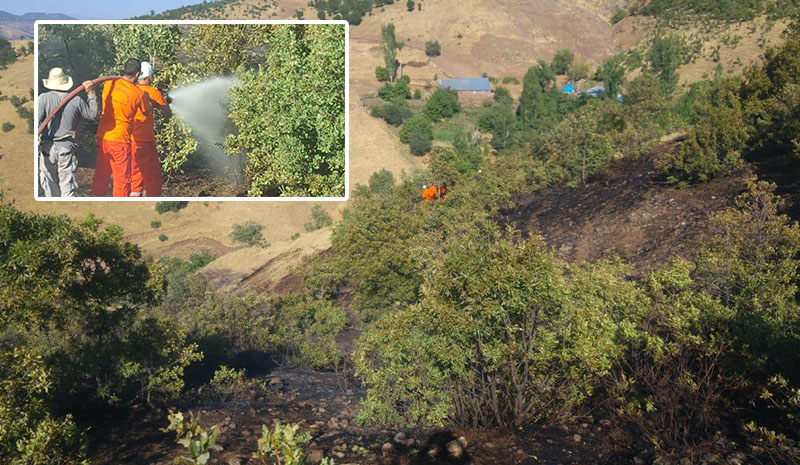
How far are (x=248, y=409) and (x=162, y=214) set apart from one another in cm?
4934

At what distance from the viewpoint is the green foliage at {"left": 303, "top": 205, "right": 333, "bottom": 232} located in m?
53.3

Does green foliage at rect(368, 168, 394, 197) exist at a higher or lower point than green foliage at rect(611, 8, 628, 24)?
lower

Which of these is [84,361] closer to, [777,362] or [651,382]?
[651,382]

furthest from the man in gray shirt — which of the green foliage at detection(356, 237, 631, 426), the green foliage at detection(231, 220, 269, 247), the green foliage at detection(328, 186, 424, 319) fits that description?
the green foliage at detection(231, 220, 269, 247)

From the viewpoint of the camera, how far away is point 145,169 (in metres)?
6.58

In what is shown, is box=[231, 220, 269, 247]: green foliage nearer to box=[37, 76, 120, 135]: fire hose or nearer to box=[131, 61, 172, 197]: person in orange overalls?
box=[131, 61, 172, 197]: person in orange overalls

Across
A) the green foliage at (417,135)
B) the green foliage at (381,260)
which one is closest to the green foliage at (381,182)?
the green foliage at (417,135)

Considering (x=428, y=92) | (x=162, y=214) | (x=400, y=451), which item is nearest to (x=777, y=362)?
(x=400, y=451)

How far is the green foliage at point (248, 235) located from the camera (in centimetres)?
5239

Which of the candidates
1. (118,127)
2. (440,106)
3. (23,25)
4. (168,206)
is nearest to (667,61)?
(440,106)

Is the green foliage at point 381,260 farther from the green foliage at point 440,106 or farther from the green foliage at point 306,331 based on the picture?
the green foliage at point 440,106

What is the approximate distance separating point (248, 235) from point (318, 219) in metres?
6.70

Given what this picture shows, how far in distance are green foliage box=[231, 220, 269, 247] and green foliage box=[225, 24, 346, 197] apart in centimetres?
4597

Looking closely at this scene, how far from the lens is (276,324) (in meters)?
20.4
